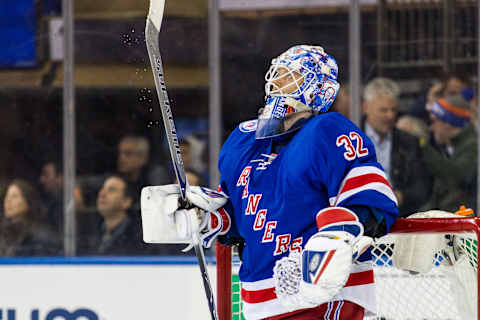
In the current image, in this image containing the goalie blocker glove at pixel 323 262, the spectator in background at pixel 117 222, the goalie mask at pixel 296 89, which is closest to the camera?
the goalie blocker glove at pixel 323 262

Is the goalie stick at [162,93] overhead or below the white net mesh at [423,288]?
overhead

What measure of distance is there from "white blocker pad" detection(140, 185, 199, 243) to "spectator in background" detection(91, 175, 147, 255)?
2197mm

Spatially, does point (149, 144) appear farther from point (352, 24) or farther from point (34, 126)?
point (352, 24)

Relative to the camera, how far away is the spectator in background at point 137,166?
455 cm

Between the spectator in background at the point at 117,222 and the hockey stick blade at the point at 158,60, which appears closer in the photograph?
the hockey stick blade at the point at 158,60

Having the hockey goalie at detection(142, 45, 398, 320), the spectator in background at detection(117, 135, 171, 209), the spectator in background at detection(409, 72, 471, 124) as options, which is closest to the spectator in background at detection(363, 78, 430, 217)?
the spectator in background at detection(409, 72, 471, 124)

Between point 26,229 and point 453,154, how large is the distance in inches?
84.2

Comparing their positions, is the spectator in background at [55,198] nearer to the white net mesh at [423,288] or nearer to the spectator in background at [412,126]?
the spectator in background at [412,126]

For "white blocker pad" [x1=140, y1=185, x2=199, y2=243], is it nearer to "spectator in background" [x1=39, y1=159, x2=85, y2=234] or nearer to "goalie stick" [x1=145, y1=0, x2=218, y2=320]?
"goalie stick" [x1=145, y1=0, x2=218, y2=320]

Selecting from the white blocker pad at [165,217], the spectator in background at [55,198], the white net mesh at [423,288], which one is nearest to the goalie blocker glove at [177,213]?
the white blocker pad at [165,217]

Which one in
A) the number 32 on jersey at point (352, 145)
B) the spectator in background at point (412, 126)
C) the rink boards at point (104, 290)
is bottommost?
the rink boards at point (104, 290)

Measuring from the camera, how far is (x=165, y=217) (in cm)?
231

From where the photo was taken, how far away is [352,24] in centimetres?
443

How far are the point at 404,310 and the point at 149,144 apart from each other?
6.51ft
